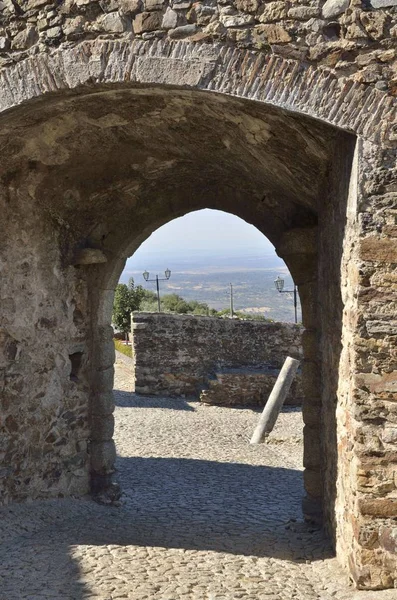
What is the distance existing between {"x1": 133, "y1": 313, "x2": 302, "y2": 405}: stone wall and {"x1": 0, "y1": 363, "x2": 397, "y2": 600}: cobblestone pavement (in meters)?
→ 3.98

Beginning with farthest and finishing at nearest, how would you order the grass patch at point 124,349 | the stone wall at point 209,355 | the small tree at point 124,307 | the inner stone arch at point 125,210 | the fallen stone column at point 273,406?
the small tree at point 124,307 → the grass patch at point 124,349 → the stone wall at point 209,355 → the fallen stone column at point 273,406 → the inner stone arch at point 125,210

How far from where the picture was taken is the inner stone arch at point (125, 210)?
502 centimetres

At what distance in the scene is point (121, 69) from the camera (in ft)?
14.9

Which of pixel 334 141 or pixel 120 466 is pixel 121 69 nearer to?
Result: pixel 334 141

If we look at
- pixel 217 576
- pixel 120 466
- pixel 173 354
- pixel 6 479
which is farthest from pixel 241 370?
pixel 217 576

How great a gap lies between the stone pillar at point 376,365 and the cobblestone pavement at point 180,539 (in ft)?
1.05

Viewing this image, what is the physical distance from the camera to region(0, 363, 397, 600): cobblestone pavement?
4.68 m

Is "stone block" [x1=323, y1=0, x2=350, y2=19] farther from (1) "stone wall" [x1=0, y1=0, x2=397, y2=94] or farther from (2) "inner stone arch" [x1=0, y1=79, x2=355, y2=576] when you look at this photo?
(2) "inner stone arch" [x1=0, y1=79, x2=355, y2=576]

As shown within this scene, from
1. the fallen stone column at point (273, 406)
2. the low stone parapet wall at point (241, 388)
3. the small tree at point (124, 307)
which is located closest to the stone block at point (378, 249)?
the fallen stone column at point (273, 406)

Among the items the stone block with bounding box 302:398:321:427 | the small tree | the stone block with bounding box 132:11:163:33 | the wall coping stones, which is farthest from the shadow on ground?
the small tree

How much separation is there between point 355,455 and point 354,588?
819mm

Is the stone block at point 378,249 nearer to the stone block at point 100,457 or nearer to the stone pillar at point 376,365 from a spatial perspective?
the stone pillar at point 376,365

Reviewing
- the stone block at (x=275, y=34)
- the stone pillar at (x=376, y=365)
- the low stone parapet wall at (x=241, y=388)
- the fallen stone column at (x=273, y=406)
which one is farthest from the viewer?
the low stone parapet wall at (x=241, y=388)

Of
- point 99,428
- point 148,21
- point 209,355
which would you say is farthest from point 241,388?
point 148,21
